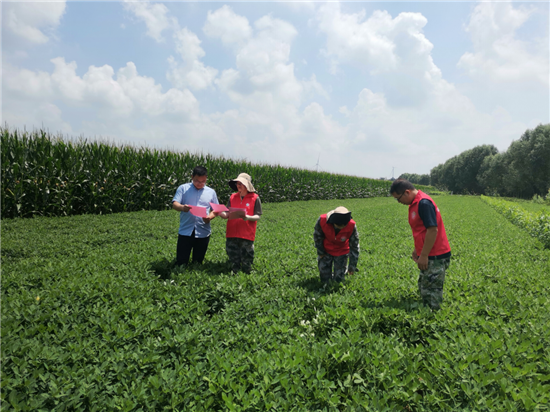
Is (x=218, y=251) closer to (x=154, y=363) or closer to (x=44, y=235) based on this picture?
(x=154, y=363)

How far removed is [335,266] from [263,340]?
7.04 feet

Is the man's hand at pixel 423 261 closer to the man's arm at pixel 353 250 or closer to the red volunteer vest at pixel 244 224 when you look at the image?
the man's arm at pixel 353 250

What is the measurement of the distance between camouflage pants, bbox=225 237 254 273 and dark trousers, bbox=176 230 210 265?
0.44 meters

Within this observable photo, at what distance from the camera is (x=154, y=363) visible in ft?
9.16

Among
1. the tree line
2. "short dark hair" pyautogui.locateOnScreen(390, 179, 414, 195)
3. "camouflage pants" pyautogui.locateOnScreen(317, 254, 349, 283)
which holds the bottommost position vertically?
"camouflage pants" pyautogui.locateOnScreen(317, 254, 349, 283)

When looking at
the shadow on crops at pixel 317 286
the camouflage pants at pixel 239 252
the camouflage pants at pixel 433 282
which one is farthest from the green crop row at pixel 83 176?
the camouflage pants at pixel 433 282

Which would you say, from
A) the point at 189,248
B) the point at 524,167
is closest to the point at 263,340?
the point at 189,248

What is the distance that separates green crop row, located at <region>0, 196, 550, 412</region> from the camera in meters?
2.40

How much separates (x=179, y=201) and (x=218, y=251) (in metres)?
2.62

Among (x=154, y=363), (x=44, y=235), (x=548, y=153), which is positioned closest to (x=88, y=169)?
(x=44, y=235)

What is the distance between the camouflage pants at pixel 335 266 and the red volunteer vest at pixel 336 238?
12 centimetres

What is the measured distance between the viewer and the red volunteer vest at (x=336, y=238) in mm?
4617

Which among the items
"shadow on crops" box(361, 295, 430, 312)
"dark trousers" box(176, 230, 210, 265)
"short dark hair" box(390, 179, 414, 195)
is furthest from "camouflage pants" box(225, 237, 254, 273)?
"short dark hair" box(390, 179, 414, 195)

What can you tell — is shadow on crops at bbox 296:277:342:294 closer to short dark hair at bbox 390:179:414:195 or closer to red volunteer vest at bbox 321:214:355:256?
red volunteer vest at bbox 321:214:355:256
